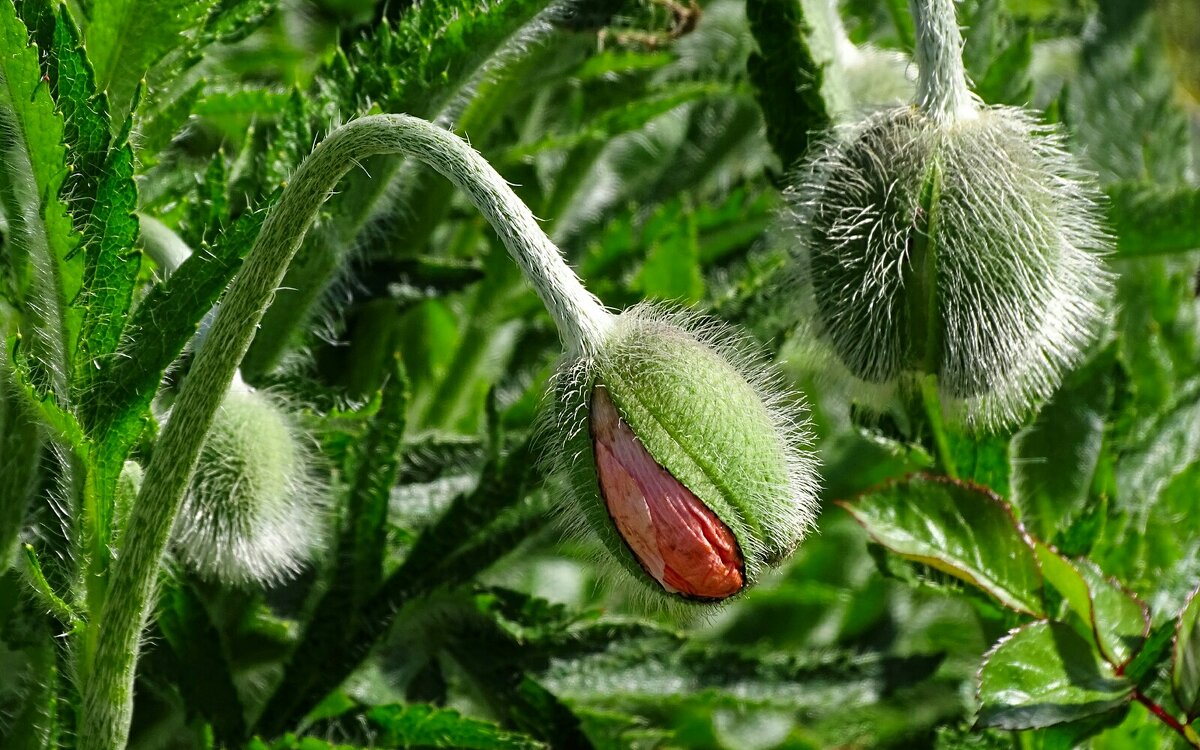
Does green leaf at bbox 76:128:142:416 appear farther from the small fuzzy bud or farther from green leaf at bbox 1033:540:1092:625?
green leaf at bbox 1033:540:1092:625

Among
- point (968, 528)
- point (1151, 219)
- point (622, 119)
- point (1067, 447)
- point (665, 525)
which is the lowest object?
point (1067, 447)

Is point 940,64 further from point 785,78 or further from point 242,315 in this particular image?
point 242,315

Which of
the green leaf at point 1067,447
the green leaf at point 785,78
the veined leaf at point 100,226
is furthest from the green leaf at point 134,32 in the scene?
the green leaf at point 1067,447

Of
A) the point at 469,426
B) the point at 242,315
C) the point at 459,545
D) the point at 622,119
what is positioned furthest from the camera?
the point at 469,426

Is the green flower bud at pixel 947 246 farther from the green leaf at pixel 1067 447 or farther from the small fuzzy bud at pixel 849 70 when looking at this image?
the green leaf at pixel 1067 447

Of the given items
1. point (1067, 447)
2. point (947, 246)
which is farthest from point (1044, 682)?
point (1067, 447)
